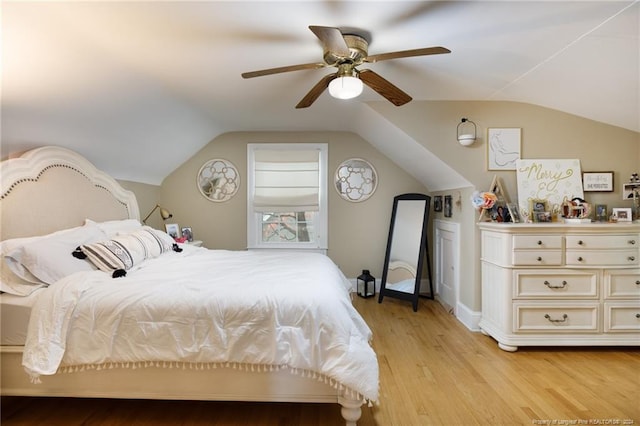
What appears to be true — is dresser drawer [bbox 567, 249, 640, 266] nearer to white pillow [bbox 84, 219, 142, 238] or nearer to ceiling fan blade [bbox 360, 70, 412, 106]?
ceiling fan blade [bbox 360, 70, 412, 106]

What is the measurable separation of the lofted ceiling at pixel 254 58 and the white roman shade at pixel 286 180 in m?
1.12

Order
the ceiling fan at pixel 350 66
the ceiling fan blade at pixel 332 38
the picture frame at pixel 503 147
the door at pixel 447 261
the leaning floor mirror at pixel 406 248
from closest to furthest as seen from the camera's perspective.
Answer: the ceiling fan blade at pixel 332 38 < the ceiling fan at pixel 350 66 < the picture frame at pixel 503 147 < the door at pixel 447 261 < the leaning floor mirror at pixel 406 248

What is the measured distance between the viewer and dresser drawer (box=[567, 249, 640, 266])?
2469mm

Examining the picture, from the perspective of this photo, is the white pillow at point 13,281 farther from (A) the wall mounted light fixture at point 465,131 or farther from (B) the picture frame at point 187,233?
(A) the wall mounted light fixture at point 465,131

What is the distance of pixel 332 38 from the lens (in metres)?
1.49

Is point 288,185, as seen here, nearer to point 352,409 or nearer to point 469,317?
point 469,317

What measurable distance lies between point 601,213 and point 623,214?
0.15 m

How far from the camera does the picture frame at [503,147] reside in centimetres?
289

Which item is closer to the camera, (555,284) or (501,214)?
(555,284)

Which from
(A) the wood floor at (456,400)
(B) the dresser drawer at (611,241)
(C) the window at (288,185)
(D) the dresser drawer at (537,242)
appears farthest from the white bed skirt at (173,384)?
(C) the window at (288,185)

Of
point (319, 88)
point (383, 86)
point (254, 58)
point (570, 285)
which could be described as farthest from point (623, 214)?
point (254, 58)

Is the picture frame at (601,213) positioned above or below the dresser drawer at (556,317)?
above

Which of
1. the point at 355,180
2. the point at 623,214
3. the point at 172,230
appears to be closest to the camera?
the point at 623,214

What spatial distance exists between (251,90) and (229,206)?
6.30 feet
